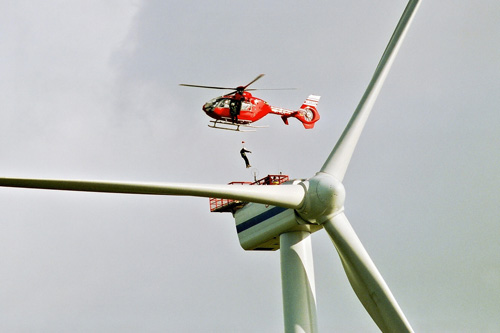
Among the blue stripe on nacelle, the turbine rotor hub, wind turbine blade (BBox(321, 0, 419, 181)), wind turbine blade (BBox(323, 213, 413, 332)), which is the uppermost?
wind turbine blade (BBox(321, 0, 419, 181))

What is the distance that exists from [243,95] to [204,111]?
283 cm

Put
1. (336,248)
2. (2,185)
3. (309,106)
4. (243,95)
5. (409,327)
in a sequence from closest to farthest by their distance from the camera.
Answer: (2,185) → (409,327) → (336,248) → (243,95) → (309,106)

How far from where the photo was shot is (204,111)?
57719 mm

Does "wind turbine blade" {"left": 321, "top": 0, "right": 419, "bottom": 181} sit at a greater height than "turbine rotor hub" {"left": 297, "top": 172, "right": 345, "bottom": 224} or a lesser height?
greater


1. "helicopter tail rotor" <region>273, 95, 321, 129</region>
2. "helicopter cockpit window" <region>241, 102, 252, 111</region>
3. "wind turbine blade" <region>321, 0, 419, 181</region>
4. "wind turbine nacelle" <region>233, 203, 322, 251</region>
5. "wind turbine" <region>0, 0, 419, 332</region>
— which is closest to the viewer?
"wind turbine" <region>0, 0, 419, 332</region>

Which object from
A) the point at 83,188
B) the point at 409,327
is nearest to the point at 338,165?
the point at 409,327

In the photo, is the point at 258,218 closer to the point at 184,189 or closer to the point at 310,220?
the point at 310,220

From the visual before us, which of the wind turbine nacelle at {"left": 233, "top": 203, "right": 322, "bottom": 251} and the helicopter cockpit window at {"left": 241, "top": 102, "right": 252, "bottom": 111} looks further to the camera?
the helicopter cockpit window at {"left": 241, "top": 102, "right": 252, "bottom": 111}

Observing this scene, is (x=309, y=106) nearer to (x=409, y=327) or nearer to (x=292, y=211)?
(x=292, y=211)

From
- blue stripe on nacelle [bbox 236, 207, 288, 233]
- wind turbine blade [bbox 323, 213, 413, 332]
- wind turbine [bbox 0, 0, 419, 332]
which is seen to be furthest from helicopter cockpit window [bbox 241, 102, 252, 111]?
wind turbine blade [bbox 323, 213, 413, 332]

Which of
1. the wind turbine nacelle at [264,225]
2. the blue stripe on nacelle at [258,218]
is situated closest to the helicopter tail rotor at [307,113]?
the wind turbine nacelle at [264,225]

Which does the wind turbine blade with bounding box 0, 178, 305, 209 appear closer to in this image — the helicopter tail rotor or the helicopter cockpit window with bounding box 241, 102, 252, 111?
the helicopter cockpit window with bounding box 241, 102, 252, 111

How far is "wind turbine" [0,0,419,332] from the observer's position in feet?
121

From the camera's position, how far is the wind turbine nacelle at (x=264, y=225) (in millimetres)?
44344
